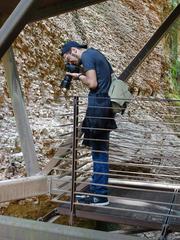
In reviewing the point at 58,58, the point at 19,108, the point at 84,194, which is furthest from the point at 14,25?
the point at 58,58

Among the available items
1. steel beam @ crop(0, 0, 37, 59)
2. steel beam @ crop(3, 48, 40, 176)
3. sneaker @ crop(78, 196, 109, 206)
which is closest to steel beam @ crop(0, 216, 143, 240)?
steel beam @ crop(0, 0, 37, 59)

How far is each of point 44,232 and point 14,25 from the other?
106cm

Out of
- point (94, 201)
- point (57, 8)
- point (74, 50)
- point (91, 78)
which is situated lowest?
point (94, 201)

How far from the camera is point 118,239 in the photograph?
175 centimetres

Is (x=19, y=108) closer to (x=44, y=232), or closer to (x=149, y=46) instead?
(x=149, y=46)

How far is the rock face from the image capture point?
6.99m

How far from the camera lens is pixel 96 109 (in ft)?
12.7

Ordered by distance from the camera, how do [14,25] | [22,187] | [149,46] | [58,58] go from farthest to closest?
[58,58] → [149,46] → [22,187] → [14,25]

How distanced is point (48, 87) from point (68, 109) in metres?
0.62

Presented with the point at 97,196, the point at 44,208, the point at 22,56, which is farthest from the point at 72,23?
the point at 97,196

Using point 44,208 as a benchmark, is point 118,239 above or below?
above

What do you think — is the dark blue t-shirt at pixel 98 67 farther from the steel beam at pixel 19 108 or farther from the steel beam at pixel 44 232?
the steel beam at pixel 44 232

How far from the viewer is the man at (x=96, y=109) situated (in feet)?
12.4

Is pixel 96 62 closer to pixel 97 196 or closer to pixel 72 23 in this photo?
pixel 97 196
